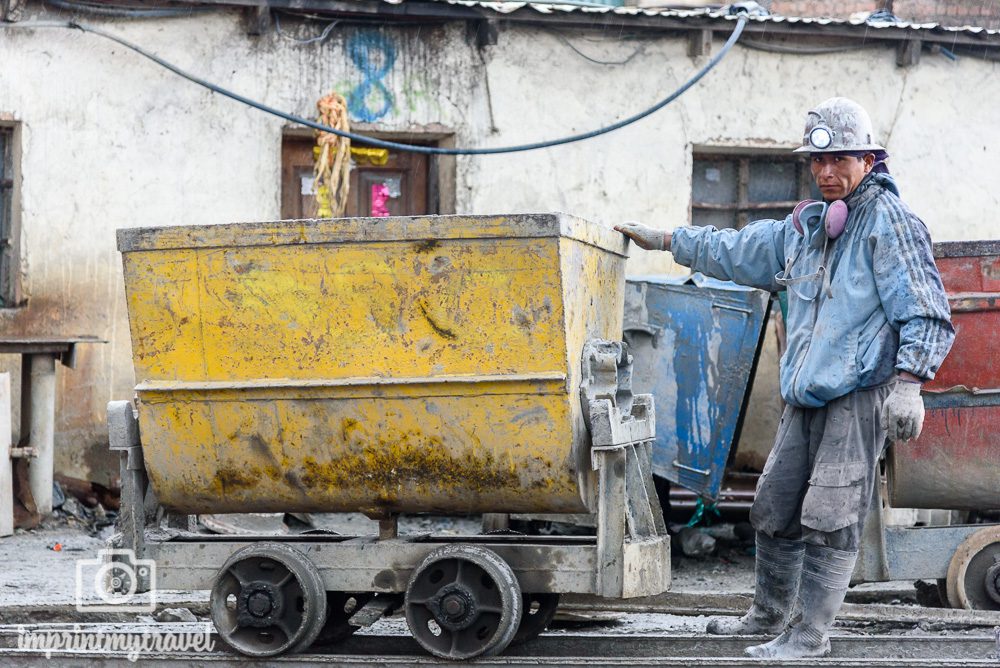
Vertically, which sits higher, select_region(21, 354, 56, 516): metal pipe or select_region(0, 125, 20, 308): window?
select_region(0, 125, 20, 308): window

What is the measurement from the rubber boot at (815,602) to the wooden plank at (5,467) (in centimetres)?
525

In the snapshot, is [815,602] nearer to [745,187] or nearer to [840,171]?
[840,171]

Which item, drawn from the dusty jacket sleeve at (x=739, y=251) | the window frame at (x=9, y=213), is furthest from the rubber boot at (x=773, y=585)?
the window frame at (x=9, y=213)

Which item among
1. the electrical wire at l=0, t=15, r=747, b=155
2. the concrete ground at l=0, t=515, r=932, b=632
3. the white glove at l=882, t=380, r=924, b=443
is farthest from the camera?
the electrical wire at l=0, t=15, r=747, b=155

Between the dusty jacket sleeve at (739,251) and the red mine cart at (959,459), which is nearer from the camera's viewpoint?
the dusty jacket sleeve at (739,251)

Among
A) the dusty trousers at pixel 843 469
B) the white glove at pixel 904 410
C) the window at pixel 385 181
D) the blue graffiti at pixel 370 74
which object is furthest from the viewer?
the window at pixel 385 181

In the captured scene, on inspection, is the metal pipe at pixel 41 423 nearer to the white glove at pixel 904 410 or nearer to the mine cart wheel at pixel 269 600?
the mine cart wheel at pixel 269 600

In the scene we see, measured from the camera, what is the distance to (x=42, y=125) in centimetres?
913

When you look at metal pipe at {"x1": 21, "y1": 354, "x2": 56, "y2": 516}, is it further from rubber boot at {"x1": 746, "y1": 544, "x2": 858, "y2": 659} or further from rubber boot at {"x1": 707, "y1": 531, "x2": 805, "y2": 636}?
rubber boot at {"x1": 746, "y1": 544, "x2": 858, "y2": 659}

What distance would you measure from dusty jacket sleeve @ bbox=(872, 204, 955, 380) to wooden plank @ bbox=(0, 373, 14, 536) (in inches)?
226

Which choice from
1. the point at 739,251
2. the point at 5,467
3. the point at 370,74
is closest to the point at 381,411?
the point at 739,251

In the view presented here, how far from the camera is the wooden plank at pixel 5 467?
26.8 ft

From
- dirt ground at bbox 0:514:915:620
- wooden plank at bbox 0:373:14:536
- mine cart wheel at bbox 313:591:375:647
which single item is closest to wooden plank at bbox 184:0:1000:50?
wooden plank at bbox 0:373:14:536

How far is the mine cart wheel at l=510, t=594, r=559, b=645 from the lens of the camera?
5.04 metres
